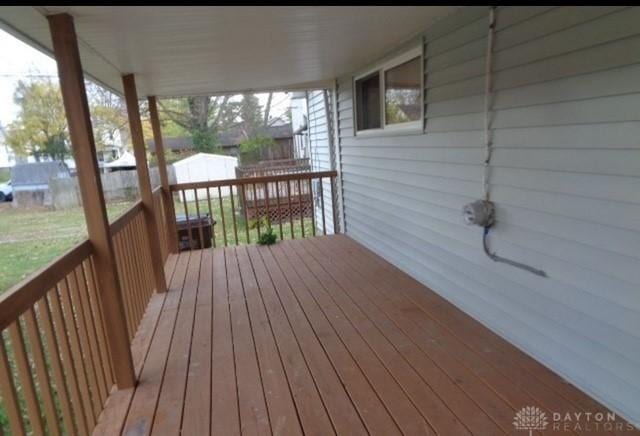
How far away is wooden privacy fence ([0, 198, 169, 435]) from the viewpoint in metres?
1.40

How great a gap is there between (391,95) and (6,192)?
3.18 metres

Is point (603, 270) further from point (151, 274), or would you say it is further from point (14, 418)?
point (151, 274)

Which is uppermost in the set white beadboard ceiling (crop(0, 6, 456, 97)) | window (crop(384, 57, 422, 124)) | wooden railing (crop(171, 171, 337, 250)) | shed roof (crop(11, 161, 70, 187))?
white beadboard ceiling (crop(0, 6, 456, 97))

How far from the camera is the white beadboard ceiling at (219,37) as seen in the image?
2.10 m

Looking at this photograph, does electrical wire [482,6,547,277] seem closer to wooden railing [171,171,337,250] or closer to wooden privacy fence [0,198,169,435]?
wooden privacy fence [0,198,169,435]

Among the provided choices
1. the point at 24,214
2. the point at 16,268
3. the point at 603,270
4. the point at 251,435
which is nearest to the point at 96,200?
the point at 16,268

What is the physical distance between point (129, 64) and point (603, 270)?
11.3ft

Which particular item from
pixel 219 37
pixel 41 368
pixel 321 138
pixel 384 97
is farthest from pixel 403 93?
pixel 321 138

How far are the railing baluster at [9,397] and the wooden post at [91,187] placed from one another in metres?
0.82

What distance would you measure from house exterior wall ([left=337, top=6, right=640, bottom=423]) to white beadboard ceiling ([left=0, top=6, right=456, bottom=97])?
0.54 m

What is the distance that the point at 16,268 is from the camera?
6.87ft

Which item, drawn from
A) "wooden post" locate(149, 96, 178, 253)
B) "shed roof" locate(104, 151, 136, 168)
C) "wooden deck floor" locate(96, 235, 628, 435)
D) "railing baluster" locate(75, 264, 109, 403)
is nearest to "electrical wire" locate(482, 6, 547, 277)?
"wooden deck floor" locate(96, 235, 628, 435)

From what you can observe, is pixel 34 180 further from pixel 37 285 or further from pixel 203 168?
pixel 203 168

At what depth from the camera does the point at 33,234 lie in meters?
2.45
